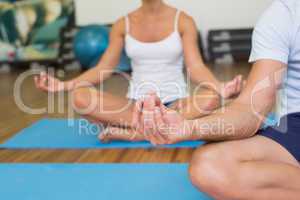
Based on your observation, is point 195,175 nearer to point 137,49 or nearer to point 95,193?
point 95,193

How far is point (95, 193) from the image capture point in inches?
59.8

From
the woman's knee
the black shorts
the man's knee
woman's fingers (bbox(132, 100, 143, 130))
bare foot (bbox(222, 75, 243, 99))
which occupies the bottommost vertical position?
the woman's knee

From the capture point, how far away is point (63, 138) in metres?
2.26

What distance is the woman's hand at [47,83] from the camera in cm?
180

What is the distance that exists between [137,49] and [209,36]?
3604 millimetres

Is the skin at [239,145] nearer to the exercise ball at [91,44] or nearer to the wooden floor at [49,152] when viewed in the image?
the wooden floor at [49,152]

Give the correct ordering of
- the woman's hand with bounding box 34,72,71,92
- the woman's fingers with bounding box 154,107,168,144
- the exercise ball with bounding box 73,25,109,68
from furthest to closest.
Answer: the exercise ball with bounding box 73,25,109,68
the woman's hand with bounding box 34,72,71,92
the woman's fingers with bounding box 154,107,168,144

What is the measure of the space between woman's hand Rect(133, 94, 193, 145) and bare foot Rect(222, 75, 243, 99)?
429mm

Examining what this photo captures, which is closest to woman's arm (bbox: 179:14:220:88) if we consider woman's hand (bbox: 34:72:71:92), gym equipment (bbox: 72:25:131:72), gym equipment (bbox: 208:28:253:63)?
woman's hand (bbox: 34:72:71:92)

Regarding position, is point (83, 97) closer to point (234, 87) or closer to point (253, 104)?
point (234, 87)

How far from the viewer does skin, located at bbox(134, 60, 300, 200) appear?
3.40 feet

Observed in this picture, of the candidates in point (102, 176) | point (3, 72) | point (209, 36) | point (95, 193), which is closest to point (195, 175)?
point (95, 193)

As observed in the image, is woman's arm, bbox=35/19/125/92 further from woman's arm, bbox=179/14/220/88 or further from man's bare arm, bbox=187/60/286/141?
man's bare arm, bbox=187/60/286/141

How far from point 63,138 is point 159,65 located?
64 cm
